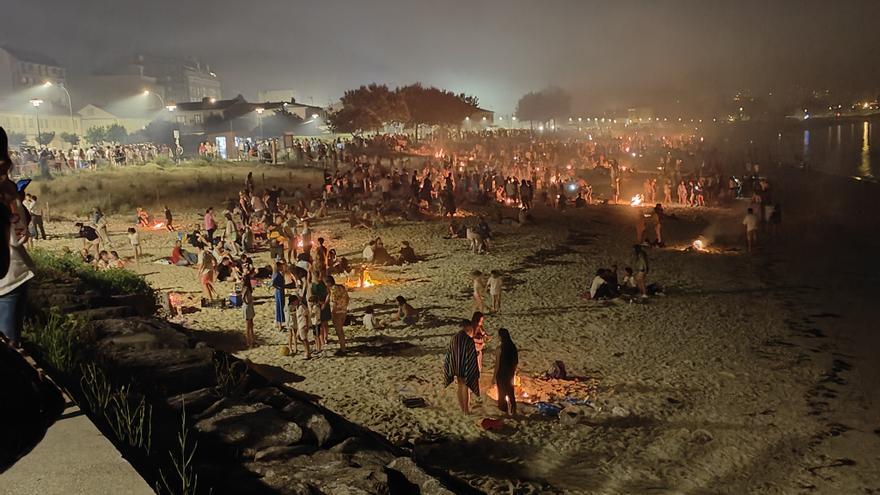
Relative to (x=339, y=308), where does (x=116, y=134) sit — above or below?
above

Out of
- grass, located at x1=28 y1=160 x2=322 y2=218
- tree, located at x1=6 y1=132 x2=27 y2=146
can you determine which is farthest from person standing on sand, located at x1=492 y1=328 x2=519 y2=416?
tree, located at x1=6 y1=132 x2=27 y2=146

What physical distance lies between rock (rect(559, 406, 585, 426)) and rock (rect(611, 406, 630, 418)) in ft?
1.56

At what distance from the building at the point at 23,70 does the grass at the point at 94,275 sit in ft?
225

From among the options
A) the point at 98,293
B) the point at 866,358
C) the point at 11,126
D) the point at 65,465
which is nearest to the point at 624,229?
the point at 866,358

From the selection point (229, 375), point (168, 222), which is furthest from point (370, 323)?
point (168, 222)

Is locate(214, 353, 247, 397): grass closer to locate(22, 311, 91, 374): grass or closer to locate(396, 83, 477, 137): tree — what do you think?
locate(22, 311, 91, 374): grass

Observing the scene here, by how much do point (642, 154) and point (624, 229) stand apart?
5159cm

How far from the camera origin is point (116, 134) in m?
58.4

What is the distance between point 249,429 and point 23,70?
303 ft

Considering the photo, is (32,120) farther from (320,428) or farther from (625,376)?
(320,428)

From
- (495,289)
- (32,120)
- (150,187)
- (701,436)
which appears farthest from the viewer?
(32,120)

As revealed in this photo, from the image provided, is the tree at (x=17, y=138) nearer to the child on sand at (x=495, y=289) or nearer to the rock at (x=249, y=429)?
the child on sand at (x=495, y=289)

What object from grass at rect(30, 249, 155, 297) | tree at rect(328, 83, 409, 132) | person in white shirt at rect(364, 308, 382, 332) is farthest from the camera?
tree at rect(328, 83, 409, 132)

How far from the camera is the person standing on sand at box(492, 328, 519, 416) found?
358 inches
